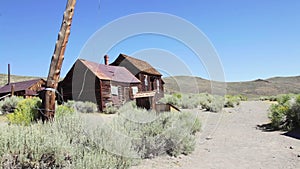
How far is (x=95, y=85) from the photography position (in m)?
21.1

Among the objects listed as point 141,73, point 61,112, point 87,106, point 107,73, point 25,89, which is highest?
point 141,73

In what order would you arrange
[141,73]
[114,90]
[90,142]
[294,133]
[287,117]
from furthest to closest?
[141,73] → [114,90] → [287,117] → [294,133] → [90,142]

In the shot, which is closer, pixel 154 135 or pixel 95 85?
pixel 154 135

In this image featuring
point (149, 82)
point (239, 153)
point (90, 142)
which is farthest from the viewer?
point (149, 82)

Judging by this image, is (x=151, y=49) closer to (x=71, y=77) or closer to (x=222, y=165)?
(x=222, y=165)

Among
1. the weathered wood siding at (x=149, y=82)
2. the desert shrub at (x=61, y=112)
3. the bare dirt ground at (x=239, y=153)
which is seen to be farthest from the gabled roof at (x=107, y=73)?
the bare dirt ground at (x=239, y=153)

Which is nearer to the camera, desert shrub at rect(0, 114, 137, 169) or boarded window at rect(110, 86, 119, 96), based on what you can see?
desert shrub at rect(0, 114, 137, 169)

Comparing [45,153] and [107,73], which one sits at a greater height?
[107,73]

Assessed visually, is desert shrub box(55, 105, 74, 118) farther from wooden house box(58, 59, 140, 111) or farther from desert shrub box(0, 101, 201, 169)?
wooden house box(58, 59, 140, 111)

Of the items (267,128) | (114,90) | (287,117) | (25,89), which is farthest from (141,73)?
(287,117)

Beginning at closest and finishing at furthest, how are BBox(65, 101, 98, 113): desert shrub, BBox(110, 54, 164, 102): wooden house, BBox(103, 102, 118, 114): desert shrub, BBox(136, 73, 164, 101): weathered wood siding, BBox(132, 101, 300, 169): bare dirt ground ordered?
BBox(132, 101, 300, 169): bare dirt ground → BBox(65, 101, 98, 113): desert shrub → BBox(103, 102, 118, 114): desert shrub → BBox(136, 73, 164, 101): weathered wood siding → BBox(110, 54, 164, 102): wooden house

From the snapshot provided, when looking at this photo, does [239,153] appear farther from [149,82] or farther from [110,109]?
[149,82]

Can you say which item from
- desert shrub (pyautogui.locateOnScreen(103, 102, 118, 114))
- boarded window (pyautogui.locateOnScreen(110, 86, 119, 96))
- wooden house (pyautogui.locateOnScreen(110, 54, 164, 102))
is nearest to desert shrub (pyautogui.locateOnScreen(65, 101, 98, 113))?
desert shrub (pyautogui.locateOnScreen(103, 102, 118, 114))

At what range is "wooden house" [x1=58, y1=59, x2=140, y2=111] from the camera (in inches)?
824
